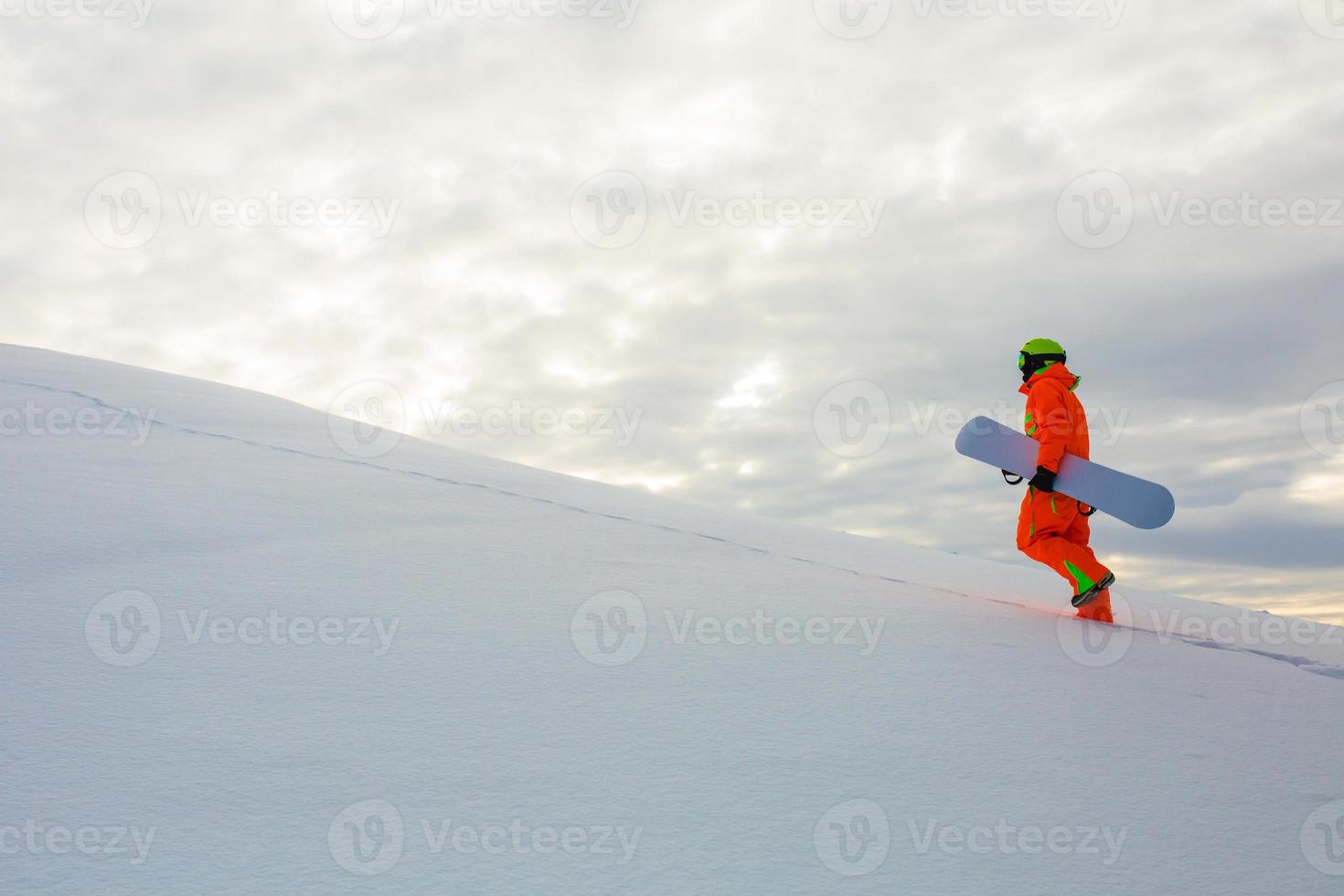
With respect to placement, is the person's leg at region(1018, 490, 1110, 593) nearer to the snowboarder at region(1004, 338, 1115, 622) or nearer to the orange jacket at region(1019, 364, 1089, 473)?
the snowboarder at region(1004, 338, 1115, 622)

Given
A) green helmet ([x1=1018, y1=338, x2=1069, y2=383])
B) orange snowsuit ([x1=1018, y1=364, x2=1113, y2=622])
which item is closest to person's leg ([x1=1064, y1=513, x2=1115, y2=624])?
orange snowsuit ([x1=1018, y1=364, x2=1113, y2=622])

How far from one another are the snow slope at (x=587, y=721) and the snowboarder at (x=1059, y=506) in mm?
277

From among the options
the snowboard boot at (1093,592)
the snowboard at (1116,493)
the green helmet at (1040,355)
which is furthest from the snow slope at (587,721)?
the green helmet at (1040,355)

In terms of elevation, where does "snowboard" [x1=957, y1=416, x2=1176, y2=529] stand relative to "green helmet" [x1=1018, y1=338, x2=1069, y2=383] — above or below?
below

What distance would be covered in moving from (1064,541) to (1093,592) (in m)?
0.30

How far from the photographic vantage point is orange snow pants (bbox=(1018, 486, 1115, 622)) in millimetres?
4535

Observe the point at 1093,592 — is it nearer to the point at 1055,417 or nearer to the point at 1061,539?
the point at 1061,539

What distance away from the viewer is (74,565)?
12.8 ft

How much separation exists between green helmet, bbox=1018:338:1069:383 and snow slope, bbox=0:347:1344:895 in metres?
1.33

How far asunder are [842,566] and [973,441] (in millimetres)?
1124

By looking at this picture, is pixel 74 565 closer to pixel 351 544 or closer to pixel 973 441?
pixel 351 544

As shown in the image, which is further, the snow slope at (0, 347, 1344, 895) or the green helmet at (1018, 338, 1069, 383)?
the green helmet at (1018, 338, 1069, 383)

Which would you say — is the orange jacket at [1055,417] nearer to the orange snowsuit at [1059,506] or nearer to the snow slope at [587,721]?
the orange snowsuit at [1059,506]

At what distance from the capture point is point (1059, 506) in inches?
179
